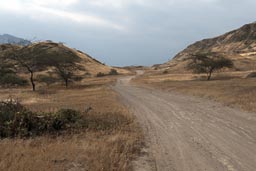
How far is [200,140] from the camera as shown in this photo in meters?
12.7

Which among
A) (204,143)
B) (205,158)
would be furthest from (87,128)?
(205,158)

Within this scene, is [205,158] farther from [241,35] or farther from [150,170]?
[241,35]

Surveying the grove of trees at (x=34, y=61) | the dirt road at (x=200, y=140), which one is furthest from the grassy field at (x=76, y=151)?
the grove of trees at (x=34, y=61)

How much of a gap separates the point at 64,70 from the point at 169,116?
1780 inches

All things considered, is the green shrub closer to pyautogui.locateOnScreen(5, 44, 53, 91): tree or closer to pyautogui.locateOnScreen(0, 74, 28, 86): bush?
pyautogui.locateOnScreen(5, 44, 53, 91): tree

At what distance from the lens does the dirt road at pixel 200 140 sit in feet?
31.5

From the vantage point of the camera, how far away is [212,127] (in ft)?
50.3

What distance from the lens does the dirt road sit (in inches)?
378

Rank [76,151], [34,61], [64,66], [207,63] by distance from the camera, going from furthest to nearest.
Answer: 1. [64,66]
2. [207,63]
3. [34,61]
4. [76,151]

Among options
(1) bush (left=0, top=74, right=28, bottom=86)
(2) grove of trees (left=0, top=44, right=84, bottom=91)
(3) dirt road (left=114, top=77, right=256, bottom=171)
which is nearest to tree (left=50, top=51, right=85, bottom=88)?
(2) grove of trees (left=0, top=44, right=84, bottom=91)

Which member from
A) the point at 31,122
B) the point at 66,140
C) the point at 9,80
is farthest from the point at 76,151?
the point at 9,80

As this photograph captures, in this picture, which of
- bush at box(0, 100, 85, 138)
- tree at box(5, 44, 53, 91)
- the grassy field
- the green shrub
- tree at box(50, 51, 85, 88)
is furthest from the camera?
tree at box(50, 51, 85, 88)

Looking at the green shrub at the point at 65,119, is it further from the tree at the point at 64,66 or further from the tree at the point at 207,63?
the tree at the point at 207,63

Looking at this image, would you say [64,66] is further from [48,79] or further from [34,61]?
[34,61]
